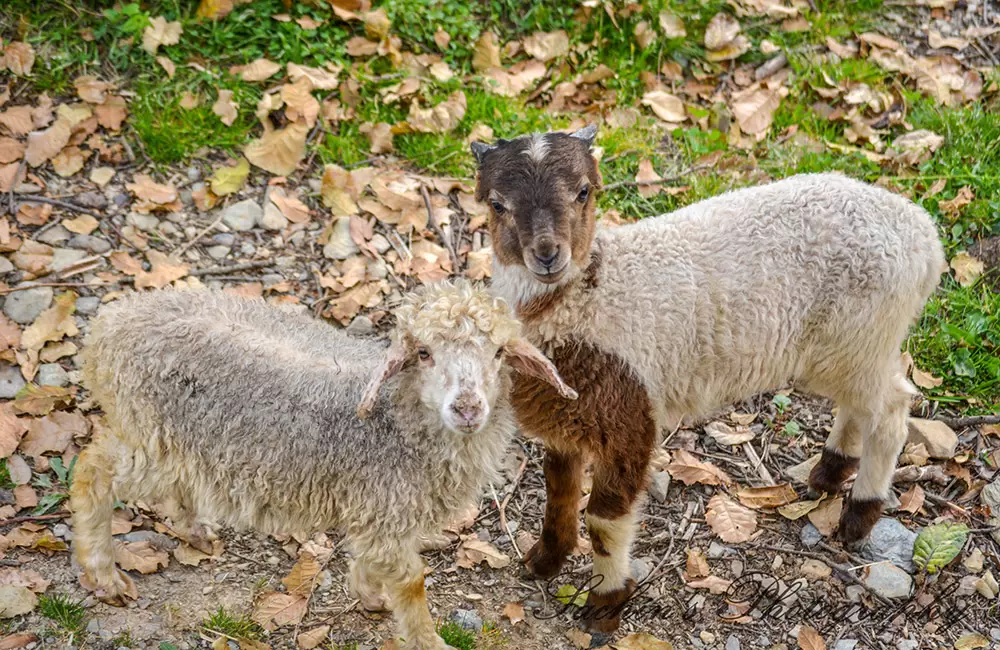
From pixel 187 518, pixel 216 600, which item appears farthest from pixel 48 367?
pixel 216 600

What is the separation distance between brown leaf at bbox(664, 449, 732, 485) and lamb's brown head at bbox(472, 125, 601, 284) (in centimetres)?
145

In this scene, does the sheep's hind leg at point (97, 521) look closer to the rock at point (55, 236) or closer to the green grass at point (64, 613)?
the green grass at point (64, 613)

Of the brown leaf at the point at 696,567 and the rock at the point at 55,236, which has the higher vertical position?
the rock at the point at 55,236

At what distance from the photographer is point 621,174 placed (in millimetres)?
6246

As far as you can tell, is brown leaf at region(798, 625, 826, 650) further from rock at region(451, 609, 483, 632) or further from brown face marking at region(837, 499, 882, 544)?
rock at region(451, 609, 483, 632)

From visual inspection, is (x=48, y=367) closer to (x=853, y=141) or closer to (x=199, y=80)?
(x=199, y=80)

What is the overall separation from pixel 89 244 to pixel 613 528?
3309 mm

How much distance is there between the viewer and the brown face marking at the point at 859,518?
472 centimetres

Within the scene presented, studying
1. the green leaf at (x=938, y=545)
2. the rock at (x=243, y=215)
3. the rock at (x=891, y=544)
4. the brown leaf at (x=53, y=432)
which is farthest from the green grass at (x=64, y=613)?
the green leaf at (x=938, y=545)

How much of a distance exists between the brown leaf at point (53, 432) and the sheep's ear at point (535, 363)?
229 cm

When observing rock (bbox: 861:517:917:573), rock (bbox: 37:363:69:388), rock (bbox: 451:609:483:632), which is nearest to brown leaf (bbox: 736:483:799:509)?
rock (bbox: 861:517:917:573)

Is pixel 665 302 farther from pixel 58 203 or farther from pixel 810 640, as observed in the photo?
pixel 58 203

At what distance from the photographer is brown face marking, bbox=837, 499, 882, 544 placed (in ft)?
15.5

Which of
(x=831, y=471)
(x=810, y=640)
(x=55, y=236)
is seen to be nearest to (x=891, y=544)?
(x=831, y=471)
